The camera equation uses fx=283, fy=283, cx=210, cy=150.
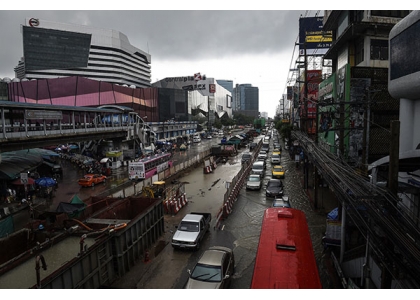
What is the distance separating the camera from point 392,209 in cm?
757

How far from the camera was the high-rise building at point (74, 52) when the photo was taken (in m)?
102

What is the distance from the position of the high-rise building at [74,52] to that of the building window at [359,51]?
358ft

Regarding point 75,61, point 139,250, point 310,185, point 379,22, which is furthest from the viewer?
point 75,61

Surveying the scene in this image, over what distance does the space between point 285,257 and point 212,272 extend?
271cm

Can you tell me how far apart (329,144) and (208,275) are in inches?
723

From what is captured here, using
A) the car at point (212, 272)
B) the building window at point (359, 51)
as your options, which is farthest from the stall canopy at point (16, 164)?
the building window at point (359, 51)

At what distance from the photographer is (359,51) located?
23.5 m

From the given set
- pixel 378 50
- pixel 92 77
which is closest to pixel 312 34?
pixel 378 50

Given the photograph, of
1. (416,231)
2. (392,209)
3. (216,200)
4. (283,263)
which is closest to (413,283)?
(416,231)

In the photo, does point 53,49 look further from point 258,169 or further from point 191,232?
point 191,232

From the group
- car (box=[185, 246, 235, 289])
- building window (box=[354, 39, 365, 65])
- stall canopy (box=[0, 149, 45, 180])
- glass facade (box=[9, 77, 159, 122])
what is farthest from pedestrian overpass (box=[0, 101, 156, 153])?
glass facade (box=[9, 77, 159, 122])

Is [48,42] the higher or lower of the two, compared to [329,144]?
higher

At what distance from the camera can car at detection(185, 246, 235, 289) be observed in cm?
977

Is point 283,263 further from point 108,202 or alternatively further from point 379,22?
point 379,22
